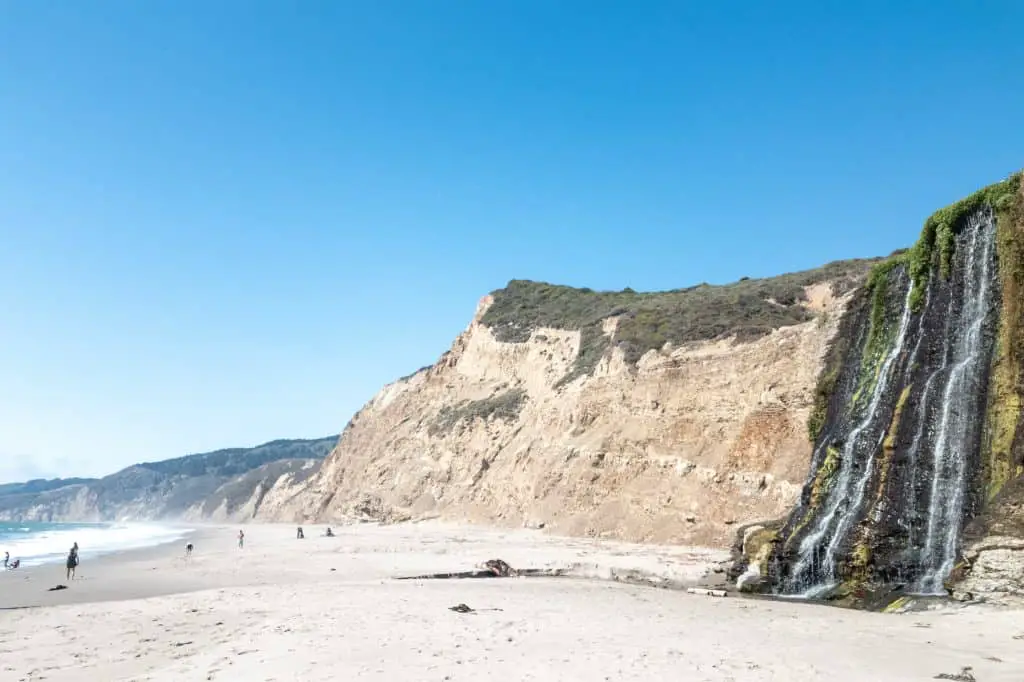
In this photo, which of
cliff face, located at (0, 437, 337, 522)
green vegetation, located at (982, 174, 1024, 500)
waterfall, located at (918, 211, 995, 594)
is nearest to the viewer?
waterfall, located at (918, 211, 995, 594)

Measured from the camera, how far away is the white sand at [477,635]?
7234mm

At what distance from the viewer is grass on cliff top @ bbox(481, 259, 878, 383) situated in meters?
35.5

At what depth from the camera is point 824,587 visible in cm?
1395

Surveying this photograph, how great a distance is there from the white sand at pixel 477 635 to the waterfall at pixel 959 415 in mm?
3226

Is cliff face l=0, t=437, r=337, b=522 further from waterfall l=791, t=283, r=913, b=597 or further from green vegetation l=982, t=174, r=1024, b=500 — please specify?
green vegetation l=982, t=174, r=1024, b=500

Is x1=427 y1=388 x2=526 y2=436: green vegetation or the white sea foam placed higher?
x1=427 y1=388 x2=526 y2=436: green vegetation

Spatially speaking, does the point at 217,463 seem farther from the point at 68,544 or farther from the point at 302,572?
the point at 302,572

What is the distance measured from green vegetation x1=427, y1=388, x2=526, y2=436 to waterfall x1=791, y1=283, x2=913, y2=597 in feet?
94.0

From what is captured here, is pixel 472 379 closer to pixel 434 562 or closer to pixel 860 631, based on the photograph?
pixel 434 562

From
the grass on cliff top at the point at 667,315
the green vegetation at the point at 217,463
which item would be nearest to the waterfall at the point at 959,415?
the grass on cliff top at the point at 667,315

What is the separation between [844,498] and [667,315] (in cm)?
2495

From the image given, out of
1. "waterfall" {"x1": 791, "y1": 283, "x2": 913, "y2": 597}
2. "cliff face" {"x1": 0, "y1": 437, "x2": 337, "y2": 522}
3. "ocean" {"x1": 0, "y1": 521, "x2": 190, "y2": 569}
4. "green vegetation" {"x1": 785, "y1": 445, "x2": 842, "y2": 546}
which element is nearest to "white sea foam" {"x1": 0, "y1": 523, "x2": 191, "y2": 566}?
"ocean" {"x1": 0, "y1": 521, "x2": 190, "y2": 569}

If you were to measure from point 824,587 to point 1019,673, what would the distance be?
7.64 meters

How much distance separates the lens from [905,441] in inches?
631
